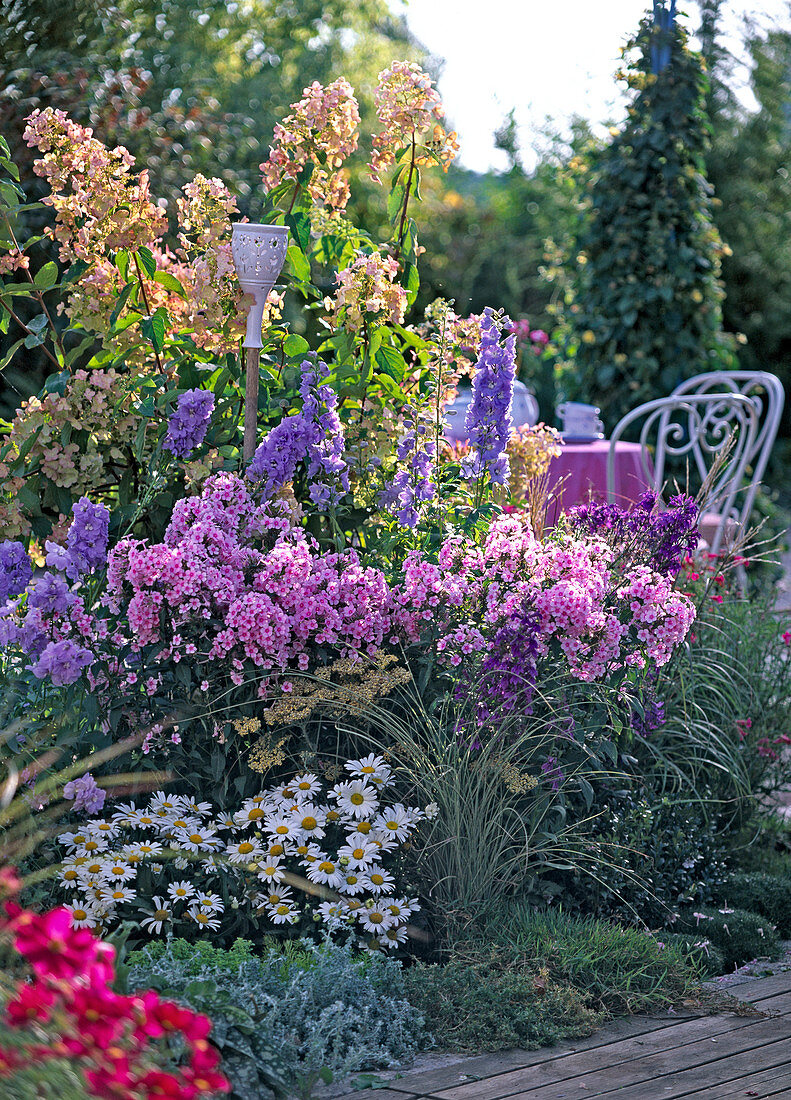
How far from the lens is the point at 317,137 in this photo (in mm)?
3395

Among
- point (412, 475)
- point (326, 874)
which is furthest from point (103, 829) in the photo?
point (412, 475)

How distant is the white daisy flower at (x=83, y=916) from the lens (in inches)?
96.4

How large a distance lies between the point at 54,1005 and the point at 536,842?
1684 millimetres

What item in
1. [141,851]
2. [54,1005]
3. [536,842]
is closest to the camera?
[54,1005]

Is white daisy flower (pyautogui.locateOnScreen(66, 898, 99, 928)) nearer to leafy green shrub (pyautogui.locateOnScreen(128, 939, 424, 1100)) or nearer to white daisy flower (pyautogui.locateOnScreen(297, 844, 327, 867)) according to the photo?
leafy green shrub (pyautogui.locateOnScreen(128, 939, 424, 1100))

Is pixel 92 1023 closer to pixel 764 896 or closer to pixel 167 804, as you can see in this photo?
pixel 167 804

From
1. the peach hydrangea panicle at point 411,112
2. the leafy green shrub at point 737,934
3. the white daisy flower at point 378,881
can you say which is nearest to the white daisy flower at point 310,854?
the white daisy flower at point 378,881

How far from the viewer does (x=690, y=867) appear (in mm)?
3117

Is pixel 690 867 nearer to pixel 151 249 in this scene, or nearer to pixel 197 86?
pixel 151 249

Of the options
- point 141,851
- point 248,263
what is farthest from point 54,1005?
point 248,263

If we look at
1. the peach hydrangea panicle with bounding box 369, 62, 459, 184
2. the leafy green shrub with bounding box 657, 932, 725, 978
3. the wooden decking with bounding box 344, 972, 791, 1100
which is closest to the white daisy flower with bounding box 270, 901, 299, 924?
A: the wooden decking with bounding box 344, 972, 791, 1100

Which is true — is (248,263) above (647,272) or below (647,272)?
above

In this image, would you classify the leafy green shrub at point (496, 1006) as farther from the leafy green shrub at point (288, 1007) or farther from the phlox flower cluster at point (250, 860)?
the phlox flower cluster at point (250, 860)

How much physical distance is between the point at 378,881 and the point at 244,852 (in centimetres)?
29
